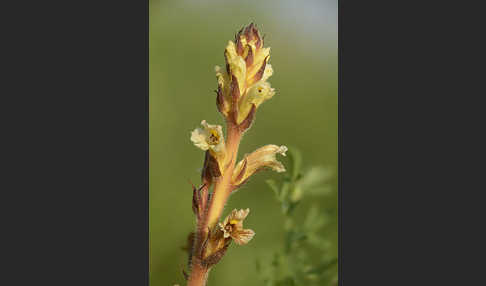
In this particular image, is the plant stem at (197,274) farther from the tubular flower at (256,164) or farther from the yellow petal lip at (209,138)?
the yellow petal lip at (209,138)

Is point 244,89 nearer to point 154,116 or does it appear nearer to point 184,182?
point 154,116

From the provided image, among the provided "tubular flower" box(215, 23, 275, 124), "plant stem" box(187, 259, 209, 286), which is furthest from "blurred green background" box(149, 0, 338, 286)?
"tubular flower" box(215, 23, 275, 124)

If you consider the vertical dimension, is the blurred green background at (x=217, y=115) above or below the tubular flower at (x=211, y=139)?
above

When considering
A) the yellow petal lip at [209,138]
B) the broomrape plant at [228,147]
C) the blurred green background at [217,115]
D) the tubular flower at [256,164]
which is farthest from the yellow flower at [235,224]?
the blurred green background at [217,115]

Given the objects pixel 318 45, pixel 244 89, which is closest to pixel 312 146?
pixel 318 45

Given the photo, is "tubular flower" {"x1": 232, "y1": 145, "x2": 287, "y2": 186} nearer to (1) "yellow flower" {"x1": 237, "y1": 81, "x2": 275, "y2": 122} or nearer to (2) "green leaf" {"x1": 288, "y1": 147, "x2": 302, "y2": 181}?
(1) "yellow flower" {"x1": 237, "y1": 81, "x2": 275, "y2": 122}

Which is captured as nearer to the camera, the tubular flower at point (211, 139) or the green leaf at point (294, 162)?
the tubular flower at point (211, 139)

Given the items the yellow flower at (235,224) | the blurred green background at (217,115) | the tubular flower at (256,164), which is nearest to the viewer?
the yellow flower at (235,224)

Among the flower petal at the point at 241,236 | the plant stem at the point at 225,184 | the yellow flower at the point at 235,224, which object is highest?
the plant stem at the point at 225,184
